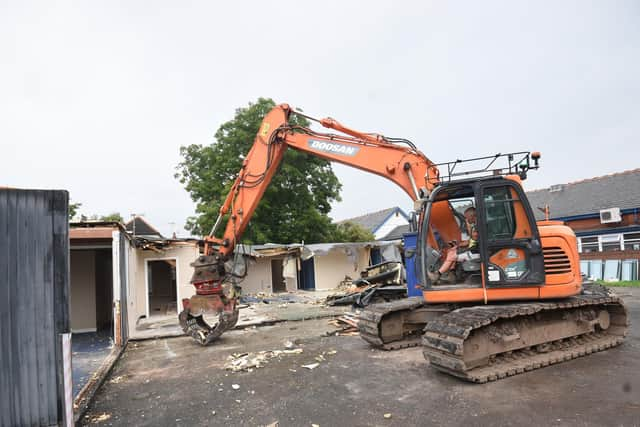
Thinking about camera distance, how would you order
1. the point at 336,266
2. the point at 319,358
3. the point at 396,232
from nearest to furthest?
the point at 319,358
the point at 336,266
the point at 396,232

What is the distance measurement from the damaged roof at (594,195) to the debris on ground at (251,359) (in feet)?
53.9

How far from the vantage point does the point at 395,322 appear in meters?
6.64

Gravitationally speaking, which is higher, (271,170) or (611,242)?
(271,170)

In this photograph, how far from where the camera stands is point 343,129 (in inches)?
290

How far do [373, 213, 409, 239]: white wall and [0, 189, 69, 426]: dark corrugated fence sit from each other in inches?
1156

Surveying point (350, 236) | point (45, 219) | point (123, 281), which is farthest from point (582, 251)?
point (45, 219)

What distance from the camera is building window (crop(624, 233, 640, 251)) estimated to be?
651 inches

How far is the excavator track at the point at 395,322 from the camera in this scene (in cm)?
641

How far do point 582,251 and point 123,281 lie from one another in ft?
67.0

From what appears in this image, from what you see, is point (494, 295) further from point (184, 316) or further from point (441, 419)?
point (184, 316)

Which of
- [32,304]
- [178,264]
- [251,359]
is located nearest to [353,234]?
[178,264]

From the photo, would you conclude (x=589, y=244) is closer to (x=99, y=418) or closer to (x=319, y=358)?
(x=319, y=358)

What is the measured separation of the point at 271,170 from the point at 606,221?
1720 centimetres

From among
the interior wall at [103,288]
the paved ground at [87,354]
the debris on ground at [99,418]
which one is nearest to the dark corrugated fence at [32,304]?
the debris on ground at [99,418]
